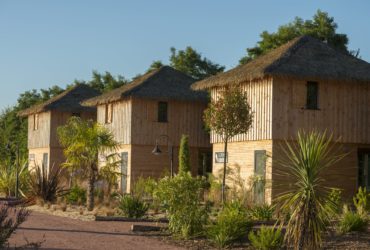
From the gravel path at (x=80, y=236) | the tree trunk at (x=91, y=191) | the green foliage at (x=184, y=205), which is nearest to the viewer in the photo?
the gravel path at (x=80, y=236)


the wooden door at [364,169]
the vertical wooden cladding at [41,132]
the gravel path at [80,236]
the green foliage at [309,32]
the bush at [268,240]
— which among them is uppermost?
the green foliage at [309,32]

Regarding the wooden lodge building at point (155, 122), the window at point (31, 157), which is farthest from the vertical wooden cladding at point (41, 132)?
the wooden lodge building at point (155, 122)

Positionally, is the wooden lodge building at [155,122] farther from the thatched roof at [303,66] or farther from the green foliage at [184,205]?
the green foliage at [184,205]

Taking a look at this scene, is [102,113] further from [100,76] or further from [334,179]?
[100,76]

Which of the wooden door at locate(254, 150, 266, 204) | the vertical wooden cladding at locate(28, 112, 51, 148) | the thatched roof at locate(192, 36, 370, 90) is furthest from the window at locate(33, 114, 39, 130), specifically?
the wooden door at locate(254, 150, 266, 204)

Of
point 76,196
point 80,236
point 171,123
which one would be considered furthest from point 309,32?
point 80,236

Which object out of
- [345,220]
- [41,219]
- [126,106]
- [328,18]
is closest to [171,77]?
[126,106]

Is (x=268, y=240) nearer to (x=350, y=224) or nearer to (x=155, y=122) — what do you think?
(x=350, y=224)

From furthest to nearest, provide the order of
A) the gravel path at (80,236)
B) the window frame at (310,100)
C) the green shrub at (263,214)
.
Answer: the window frame at (310,100) < the green shrub at (263,214) < the gravel path at (80,236)

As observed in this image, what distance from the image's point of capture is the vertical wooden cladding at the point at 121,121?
35.4 meters

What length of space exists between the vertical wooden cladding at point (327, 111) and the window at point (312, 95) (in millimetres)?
144

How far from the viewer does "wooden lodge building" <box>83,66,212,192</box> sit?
35.1 metres

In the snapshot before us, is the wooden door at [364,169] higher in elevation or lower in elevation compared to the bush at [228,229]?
higher

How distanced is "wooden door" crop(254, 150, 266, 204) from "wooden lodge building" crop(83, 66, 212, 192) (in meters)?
8.51
